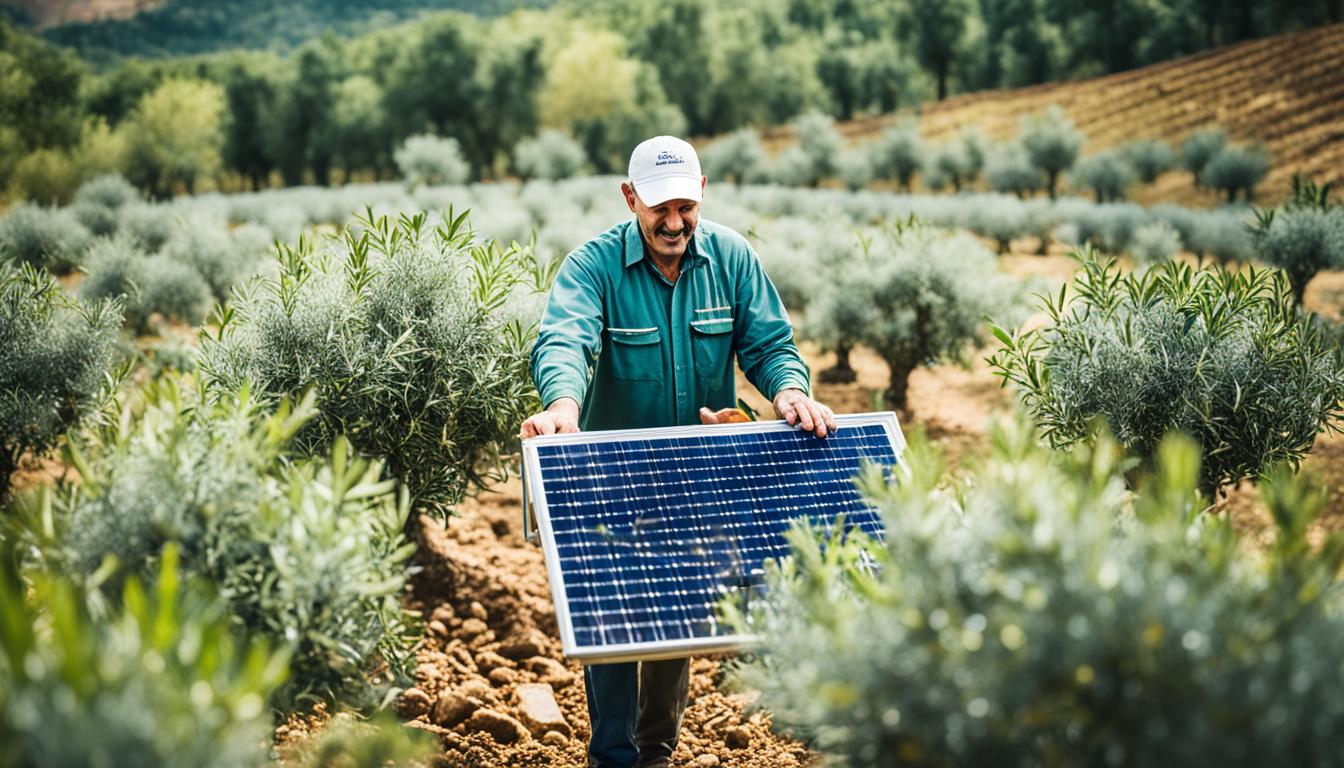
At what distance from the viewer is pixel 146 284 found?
47.9 feet

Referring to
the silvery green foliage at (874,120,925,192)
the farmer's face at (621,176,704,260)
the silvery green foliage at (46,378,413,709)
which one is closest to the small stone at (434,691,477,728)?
the silvery green foliage at (46,378,413,709)

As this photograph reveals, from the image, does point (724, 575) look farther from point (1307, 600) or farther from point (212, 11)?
point (212, 11)

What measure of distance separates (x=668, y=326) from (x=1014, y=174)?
41.6 meters

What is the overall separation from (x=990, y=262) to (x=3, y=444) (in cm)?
1239

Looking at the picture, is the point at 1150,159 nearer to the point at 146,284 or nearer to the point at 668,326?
the point at 146,284

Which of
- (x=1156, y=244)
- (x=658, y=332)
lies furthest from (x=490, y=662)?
(x=1156, y=244)

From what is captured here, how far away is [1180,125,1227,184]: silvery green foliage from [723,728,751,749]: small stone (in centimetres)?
4178

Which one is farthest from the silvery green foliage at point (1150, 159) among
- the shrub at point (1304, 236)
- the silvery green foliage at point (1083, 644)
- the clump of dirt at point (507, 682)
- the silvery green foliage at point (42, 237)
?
the silvery green foliage at point (1083, 644)

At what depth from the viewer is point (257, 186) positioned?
236 feet

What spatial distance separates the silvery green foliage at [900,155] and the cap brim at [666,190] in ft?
155

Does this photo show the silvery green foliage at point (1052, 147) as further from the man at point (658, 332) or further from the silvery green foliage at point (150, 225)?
the man at point (658, 332)

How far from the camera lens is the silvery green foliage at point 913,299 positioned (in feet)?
42.9

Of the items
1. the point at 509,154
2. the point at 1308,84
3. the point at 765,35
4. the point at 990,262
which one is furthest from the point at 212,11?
the point at 990,262

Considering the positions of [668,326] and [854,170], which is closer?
[668,326]
